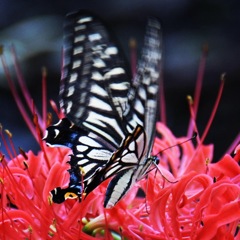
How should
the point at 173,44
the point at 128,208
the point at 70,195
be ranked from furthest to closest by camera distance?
1. the point at 173,44
2. the point at 128,208
3. the point at 70,195

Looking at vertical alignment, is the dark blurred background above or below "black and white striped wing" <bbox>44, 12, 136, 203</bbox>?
below

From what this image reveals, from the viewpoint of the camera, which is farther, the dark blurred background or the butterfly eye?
the dark blurred background

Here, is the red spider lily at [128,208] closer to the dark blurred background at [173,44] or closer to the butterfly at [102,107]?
the butterfly at [102,107]

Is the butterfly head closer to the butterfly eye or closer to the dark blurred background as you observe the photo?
the butterfly eye

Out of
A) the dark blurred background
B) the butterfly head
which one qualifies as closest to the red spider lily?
the butterfly head

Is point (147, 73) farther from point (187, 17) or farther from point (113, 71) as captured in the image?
point (187, 17)

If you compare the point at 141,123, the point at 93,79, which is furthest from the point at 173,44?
the point at 141,123

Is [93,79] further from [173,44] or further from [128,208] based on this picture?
[173,44]
